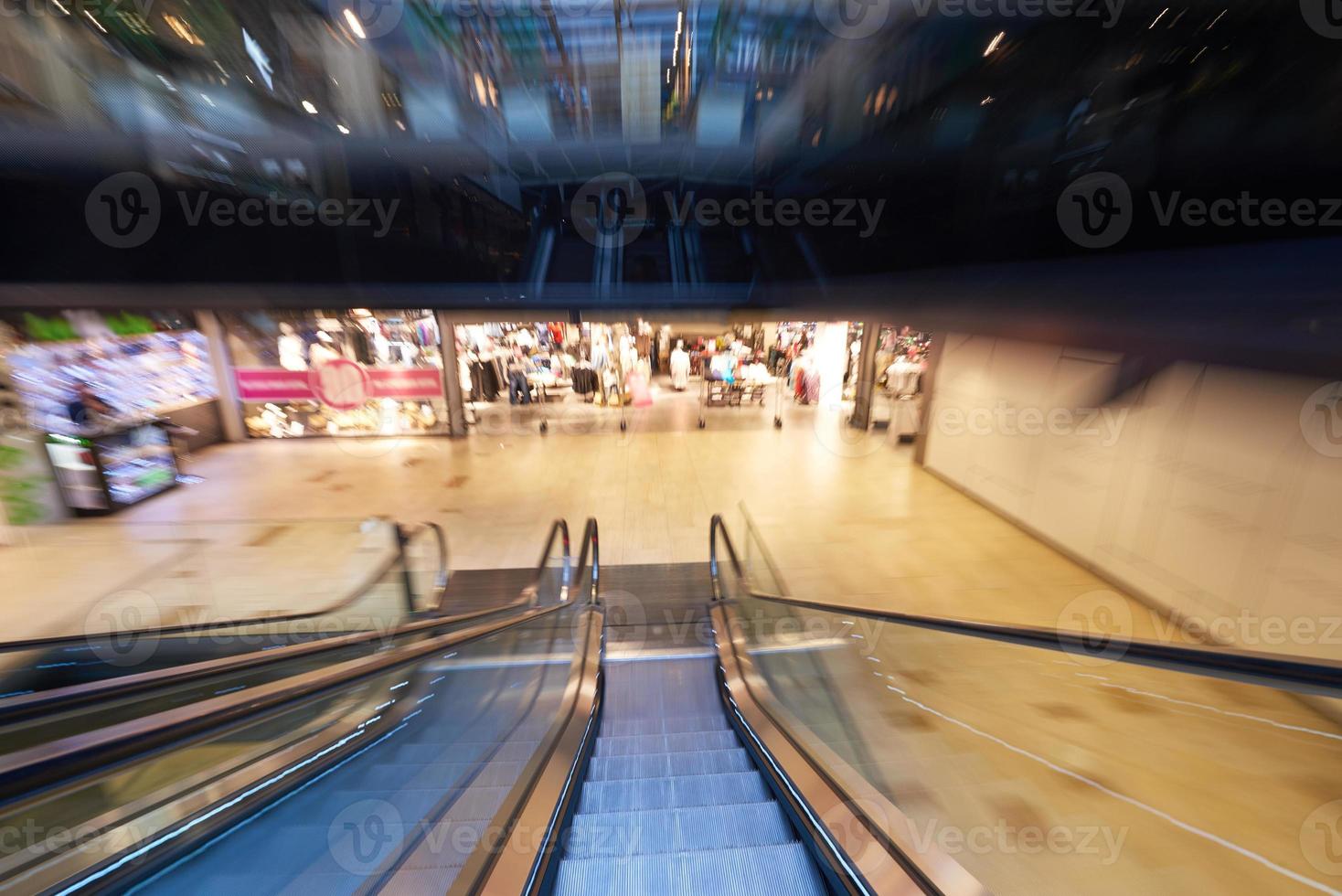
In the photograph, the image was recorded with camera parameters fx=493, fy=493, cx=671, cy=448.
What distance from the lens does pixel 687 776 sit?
204 cm

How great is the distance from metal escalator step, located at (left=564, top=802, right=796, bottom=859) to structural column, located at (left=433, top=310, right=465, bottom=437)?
26.2 feet

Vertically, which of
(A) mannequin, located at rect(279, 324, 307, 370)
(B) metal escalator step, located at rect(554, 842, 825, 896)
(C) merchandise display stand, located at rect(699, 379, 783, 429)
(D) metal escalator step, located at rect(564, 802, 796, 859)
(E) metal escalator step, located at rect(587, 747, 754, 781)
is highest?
(A) mannequin, located at rect(279, 324, 307, 370)

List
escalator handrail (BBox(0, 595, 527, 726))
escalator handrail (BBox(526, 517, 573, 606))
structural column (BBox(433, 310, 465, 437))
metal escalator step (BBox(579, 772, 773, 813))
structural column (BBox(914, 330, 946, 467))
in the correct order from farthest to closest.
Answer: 1. structural column (BBox(433, 310, 465, 437))
2. structural column (BBox(914, 330, 946, 467))
3. escalator handrail (BBox(526, 517, 573, 606))
4. metal escalator step (BBox(579, 772, 773, 813))
5. escalator handrail (BBox(0, 595, 527, 726))

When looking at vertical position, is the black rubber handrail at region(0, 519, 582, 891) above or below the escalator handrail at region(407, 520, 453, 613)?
above

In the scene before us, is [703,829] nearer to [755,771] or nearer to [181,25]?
[755,771]

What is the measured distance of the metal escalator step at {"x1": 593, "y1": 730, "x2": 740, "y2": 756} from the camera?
243cm

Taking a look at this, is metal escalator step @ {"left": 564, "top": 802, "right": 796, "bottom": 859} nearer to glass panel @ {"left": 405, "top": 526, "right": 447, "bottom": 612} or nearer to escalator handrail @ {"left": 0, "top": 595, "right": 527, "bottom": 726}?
escalator handrail @ {"left": 0, "top": 595, "right": 527, "bottom": 726}

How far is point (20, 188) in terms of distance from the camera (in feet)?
12.4

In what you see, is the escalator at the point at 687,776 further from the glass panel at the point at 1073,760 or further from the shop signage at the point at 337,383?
the shop signage at the point at 337,383

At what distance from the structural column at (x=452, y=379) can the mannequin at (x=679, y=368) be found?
206 inches

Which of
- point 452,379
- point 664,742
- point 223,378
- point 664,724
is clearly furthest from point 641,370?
point 664,742

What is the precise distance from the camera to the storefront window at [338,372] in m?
8.05

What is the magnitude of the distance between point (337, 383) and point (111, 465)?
2.92 metres

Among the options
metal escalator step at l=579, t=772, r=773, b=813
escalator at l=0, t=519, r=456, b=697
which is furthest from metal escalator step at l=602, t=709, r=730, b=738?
escalator at l=0, t=519, r=456, b=697
